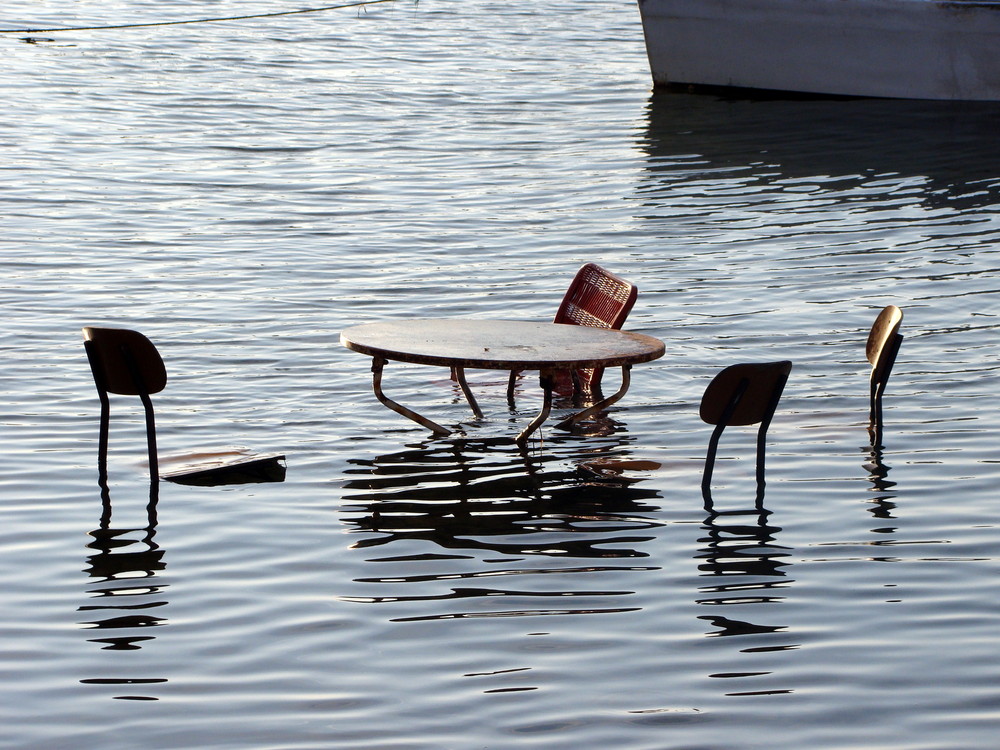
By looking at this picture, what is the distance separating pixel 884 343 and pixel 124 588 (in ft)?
13.7

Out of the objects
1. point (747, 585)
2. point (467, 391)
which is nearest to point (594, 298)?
point (467, 391)

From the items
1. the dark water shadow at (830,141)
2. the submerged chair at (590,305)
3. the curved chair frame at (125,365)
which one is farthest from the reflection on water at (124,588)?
the dark water shadow at (830,141)

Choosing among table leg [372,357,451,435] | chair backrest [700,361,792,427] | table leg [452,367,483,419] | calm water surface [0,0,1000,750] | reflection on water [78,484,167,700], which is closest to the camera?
calm water surface [0,0,1000,750]

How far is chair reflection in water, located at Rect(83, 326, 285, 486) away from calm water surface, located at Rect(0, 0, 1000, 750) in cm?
14

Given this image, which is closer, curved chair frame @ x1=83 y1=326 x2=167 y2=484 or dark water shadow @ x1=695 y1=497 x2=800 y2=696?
dark water shadow @ x1=695 y1=497 x2=800 y2=696

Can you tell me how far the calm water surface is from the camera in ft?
18.0

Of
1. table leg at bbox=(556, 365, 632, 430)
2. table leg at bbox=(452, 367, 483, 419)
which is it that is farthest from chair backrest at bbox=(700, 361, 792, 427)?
table leg at bbox=(452, 367, 483, 419)

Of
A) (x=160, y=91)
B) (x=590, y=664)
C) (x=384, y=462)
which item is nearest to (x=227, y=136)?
(x=160, y=91)

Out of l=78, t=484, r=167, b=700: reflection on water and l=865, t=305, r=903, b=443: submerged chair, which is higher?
l=865, t=305, r=903, b=443: submerged chair

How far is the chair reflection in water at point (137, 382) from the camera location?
7.15 metres

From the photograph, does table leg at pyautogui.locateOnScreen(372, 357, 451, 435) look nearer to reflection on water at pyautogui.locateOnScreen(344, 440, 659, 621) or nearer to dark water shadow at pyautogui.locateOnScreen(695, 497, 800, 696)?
reflection on water at pyautogui.locateOnScreen(344, 440, 659, 621)

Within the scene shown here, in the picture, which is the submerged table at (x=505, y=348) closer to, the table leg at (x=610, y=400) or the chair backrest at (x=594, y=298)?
the table leg at (x=610, y=400)

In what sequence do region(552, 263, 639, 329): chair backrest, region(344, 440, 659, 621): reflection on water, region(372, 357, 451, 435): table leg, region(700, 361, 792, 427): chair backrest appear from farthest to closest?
region(552, 263, 639, 329): chair backrest
region(372, 357, 451, 435): table leg
region(700, 361, 792, 427): chair backrest
region(344, 440, 659, 621): reflection on water

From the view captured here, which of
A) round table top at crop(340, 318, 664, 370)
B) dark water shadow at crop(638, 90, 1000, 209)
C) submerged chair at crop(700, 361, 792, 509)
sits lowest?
submerged chair at crop(700, 361, 792, 509)
